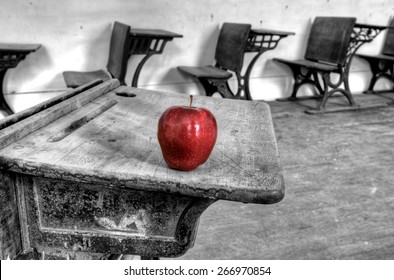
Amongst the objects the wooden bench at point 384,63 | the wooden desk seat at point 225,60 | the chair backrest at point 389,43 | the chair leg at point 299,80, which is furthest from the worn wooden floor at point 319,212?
the chair backrest at point 389,43

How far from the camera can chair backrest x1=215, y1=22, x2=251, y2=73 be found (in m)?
3.89

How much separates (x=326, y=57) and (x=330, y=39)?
0.65 ft

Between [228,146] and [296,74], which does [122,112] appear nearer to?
[228,146]

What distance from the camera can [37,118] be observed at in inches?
40.5

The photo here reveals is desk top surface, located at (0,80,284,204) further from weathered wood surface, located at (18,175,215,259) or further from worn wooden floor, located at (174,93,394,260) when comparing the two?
worn wooden floor, located at (174,93,394,260)

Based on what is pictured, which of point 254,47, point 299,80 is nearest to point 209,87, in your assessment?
point 254,47

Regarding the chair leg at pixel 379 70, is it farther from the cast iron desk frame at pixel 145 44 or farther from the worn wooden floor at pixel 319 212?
the cast iron desk frame at pixel 145 44

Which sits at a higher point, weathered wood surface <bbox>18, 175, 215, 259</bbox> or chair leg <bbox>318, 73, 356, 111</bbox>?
weathered wood surface <bbox>18, 175, 215, 259</bbox>

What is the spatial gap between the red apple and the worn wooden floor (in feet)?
3.87

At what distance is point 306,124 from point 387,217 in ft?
6.46

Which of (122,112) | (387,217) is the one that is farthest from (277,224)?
(122,112)

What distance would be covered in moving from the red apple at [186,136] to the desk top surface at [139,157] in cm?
3

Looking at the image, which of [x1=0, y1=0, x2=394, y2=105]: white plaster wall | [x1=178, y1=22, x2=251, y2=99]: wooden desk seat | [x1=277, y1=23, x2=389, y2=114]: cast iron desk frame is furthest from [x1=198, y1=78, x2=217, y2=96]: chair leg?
[x1=277, y1=23, x2=389, y2=114]: cast iron desk frame

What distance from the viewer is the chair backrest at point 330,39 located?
432cm
